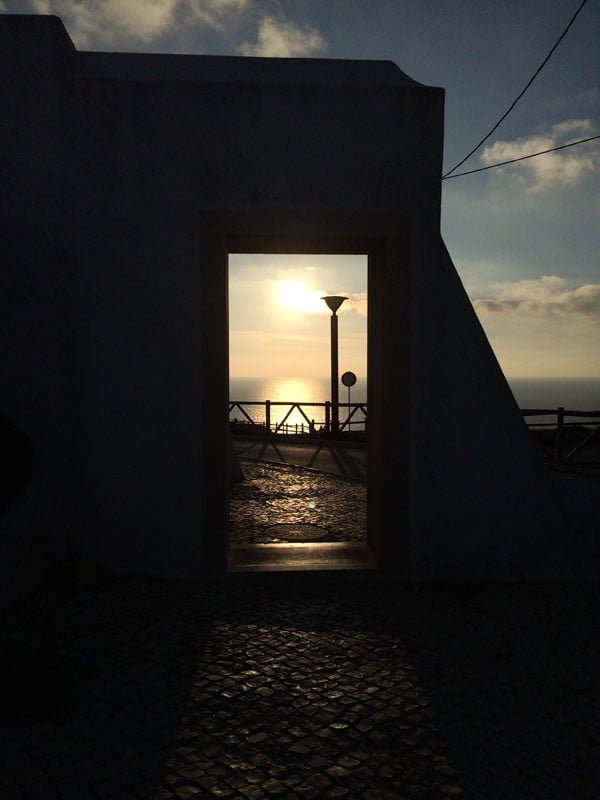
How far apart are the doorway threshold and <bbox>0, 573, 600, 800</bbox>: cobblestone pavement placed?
0.36 metres

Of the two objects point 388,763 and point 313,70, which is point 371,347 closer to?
point 313,70

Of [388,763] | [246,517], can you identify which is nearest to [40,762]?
[388,763]

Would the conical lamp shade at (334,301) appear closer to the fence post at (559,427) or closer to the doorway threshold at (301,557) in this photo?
the fence post at (559,427)

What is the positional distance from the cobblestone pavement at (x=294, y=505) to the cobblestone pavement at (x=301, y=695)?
1.75m

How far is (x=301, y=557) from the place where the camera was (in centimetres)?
583

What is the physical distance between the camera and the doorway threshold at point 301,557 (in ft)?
17.9

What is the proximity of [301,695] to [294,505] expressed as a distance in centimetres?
497

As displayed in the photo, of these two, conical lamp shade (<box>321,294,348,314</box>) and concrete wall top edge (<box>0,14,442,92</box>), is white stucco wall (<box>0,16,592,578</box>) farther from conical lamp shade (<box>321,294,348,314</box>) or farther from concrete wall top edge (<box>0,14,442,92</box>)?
conical lamp shade (<box>321,294,348,314</box>)

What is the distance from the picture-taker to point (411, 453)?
17.7ft

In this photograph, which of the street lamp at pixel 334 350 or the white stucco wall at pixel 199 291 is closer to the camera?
the white stucco wall at pixel 199 291

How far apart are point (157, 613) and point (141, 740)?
165cm

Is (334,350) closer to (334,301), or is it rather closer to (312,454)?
(334,301)

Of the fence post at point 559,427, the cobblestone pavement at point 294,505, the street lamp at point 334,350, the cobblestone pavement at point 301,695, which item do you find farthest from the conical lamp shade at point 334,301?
the cobblestone pavement at point 301,695

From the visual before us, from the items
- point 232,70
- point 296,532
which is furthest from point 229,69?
point 296,532
